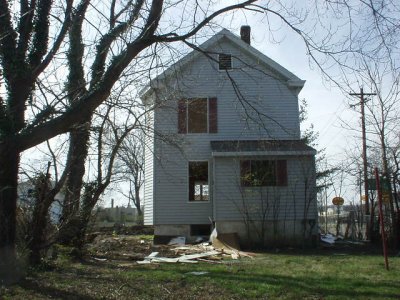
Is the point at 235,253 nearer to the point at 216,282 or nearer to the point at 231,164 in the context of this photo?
the point at 231,164

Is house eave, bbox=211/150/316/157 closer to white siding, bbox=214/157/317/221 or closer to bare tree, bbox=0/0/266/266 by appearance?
white siding, bbox=214/157/317/221

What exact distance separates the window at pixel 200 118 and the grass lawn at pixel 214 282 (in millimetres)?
9257

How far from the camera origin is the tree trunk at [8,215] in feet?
31.1

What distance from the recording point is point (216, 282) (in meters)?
9.04

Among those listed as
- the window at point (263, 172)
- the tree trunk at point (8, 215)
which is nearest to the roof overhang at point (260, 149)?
the window at point (263, 172)

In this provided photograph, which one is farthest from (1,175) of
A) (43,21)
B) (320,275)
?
(320,275)

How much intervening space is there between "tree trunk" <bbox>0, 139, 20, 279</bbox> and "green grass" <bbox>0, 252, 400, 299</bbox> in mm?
544

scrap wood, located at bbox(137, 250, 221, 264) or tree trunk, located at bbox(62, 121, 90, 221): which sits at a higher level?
tree trunk, located at bbox(62, 121, 90, 221)

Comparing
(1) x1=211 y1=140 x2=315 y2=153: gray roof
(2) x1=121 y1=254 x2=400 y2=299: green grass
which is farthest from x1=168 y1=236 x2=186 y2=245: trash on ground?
(2) x1=121 y1=254 x2=400 y2=299: green grass

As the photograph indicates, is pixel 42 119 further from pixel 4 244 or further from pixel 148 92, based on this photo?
pixel 148 92

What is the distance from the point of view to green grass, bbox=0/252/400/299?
8062 mm

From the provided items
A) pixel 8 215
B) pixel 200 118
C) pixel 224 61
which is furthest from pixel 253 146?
pixel 8 215

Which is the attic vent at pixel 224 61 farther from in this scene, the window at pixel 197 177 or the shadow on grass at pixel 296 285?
the window at pixel 197 177

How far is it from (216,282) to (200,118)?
498 inches
